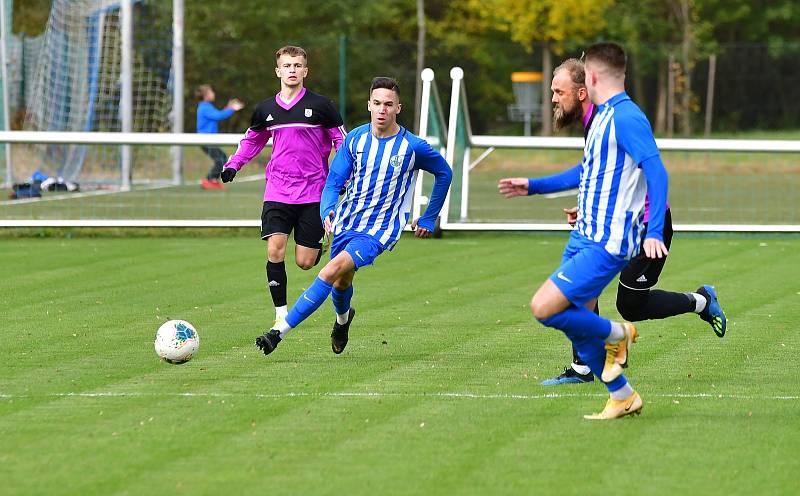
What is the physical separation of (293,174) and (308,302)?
4.98ft

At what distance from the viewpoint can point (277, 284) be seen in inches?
384

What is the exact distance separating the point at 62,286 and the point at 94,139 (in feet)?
15.5

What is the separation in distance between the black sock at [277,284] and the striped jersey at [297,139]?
460mm

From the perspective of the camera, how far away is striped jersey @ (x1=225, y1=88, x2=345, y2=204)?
980 centimetres

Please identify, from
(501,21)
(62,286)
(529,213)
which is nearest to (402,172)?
(62,286)

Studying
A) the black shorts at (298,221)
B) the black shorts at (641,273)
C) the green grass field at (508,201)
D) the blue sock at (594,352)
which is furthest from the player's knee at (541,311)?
the green grass field at (508,201)

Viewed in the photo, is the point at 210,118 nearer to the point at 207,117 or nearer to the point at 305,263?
the point at 207,117

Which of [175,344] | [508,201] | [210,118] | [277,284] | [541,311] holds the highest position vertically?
[210,118]

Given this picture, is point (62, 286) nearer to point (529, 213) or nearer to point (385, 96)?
point (385, 96)

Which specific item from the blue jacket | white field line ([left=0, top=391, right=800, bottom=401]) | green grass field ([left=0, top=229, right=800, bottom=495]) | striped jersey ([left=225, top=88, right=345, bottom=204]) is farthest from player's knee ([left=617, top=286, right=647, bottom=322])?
the blue jacket

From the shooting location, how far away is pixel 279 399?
723cm

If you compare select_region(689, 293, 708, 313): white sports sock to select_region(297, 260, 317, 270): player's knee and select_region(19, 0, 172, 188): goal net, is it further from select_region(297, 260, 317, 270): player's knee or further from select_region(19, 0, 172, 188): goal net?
select_region(19, 0, 172, 188): goal net

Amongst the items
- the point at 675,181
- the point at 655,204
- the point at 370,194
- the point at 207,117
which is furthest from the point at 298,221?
the point at 675,181

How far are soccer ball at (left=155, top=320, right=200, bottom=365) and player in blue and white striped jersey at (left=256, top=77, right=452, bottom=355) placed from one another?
529mm
